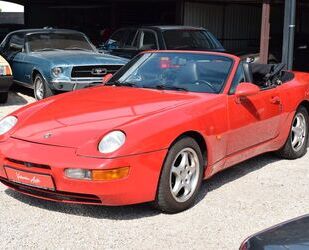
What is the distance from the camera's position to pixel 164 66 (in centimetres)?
539

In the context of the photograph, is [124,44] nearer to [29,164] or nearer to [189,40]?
[189,40]

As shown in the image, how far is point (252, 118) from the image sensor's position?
5.25 m

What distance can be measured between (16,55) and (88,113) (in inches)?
277

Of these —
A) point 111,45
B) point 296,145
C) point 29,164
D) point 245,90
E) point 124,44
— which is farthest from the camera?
point 111,45

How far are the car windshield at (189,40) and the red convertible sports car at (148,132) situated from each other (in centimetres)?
545

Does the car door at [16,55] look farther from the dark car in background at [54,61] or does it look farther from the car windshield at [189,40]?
the car windshield at [189,40]

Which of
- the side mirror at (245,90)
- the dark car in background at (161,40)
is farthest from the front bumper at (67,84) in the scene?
the side mirror at (245,90)

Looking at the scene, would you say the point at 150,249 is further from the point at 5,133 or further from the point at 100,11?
the point at 100,11

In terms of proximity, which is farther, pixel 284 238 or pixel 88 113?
pixel 88 113

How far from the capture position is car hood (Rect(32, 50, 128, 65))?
968cm

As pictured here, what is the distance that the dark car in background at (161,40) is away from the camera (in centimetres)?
1116

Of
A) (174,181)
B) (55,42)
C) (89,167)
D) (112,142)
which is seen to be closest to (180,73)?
(174,181)

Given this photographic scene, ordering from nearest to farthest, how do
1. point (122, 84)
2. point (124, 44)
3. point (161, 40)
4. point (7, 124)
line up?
point (7, 124)
point (122, 84)
point (161, 40)
point (124, 44)

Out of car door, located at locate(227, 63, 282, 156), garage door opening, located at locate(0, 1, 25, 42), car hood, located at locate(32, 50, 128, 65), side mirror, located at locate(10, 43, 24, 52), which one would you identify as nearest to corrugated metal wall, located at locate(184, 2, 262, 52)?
garage door opening, located at locate(0, 1, 25, 42)
